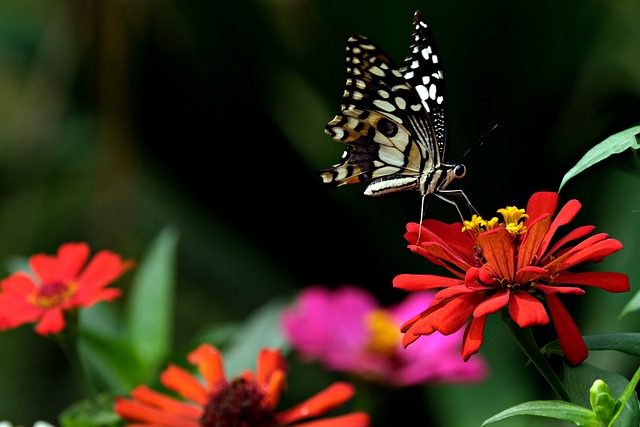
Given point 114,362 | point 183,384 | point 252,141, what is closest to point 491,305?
point 183,384

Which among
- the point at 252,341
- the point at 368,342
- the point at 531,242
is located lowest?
the point at 368,342

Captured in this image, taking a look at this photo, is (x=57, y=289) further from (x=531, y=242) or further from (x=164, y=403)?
(x=531, y=242)

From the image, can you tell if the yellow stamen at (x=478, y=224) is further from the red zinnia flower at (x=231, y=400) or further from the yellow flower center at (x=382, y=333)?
the yellow flower center at (x=382, y=333)

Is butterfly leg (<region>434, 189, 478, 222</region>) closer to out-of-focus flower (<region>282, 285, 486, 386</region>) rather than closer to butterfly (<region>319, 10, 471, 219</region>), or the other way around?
butterfly (<region>319, 10, 471, 219</region>)

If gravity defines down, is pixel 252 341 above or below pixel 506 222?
below

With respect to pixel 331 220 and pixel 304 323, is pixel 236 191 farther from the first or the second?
pixel 304 323

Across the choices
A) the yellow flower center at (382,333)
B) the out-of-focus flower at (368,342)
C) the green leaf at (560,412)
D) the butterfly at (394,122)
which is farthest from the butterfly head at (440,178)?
the yellow flower center at (382,333)
